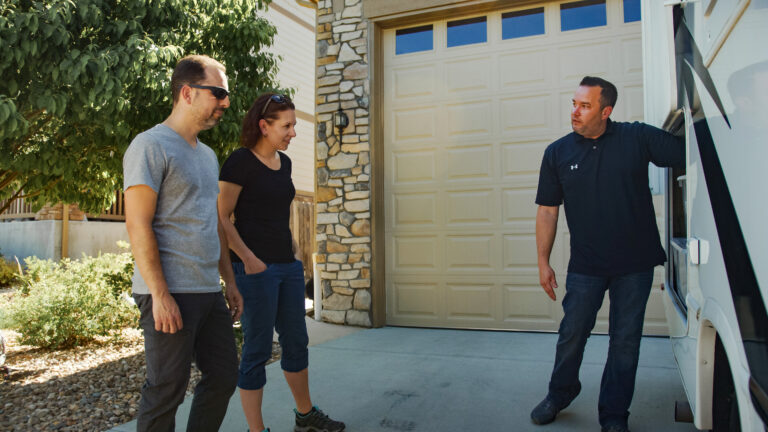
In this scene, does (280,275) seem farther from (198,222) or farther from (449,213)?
(449,213)

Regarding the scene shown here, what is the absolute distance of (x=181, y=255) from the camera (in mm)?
2070

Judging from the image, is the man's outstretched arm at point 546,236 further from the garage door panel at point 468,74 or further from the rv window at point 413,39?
the rv window at point 413,39

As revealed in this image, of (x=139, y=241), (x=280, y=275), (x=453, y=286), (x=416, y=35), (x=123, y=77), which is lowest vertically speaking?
(x=453, y=286)

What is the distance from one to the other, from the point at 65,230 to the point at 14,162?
804 cm

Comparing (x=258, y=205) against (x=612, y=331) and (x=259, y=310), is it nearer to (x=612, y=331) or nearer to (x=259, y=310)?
(x=259, y=310)

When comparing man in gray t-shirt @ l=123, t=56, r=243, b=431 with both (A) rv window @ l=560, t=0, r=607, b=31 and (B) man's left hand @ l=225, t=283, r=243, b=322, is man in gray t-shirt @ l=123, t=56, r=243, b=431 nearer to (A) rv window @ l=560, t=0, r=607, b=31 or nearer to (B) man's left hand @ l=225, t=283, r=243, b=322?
(B) man's left hand @ l=225, t=283, r=243, b=322

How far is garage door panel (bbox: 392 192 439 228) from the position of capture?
6141mm

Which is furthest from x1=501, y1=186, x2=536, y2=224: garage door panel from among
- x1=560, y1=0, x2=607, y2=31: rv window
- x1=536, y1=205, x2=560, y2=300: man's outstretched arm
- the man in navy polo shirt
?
the man in navy polo shirt

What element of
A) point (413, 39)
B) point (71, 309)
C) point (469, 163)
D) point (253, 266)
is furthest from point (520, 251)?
point (71, 309)

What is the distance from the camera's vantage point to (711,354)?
76.7 inches

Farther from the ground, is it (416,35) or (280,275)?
(416,35)

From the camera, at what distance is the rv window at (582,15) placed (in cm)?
558

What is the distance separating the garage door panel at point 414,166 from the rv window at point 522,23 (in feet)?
4.86

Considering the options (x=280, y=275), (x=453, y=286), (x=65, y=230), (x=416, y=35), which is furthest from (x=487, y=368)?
(x=65, y=230)
